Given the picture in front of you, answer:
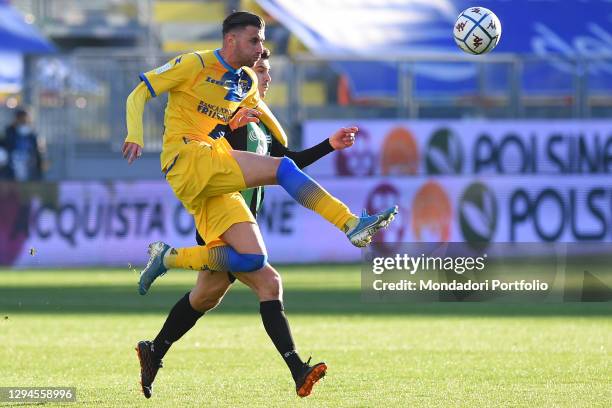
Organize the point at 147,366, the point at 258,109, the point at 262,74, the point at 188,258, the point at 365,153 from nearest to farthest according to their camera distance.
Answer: the point at 188,258, the point at 147,366, the point at 258,109, the point at 262,74, the point at 365,153

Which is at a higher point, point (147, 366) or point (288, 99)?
point (288, 99)

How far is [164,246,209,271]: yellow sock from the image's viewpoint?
8.22 meters

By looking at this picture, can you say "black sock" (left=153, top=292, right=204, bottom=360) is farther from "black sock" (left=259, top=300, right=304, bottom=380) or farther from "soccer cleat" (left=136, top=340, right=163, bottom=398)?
"black sock" (left=259, top=300, right=304, bottom=380)

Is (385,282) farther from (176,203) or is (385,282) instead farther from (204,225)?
(204,225)

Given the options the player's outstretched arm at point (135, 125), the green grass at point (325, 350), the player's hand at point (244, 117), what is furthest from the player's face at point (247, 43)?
the green grass at point (325, 350)

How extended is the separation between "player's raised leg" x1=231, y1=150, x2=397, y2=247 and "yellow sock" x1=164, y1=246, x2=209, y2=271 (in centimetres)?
53

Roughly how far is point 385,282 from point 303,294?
1570mm

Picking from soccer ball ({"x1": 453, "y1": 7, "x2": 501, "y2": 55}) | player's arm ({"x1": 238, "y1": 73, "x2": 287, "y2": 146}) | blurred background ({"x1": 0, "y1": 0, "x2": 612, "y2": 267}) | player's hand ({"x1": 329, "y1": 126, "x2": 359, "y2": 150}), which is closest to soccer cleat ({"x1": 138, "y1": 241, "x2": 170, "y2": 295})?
player's arm ({"x1": 238, "y1": 73, "x2": 287, "y2": 146})

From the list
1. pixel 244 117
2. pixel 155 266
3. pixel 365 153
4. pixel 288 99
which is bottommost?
pixel 365 153

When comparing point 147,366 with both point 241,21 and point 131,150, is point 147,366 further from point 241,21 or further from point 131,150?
point 241,21

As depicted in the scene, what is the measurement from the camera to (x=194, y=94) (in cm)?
840

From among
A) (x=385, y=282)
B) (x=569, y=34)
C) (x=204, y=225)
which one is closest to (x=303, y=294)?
(x=385, y=282)

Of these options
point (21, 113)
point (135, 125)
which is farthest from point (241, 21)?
point (21, 113)

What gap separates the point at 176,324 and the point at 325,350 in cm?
275
